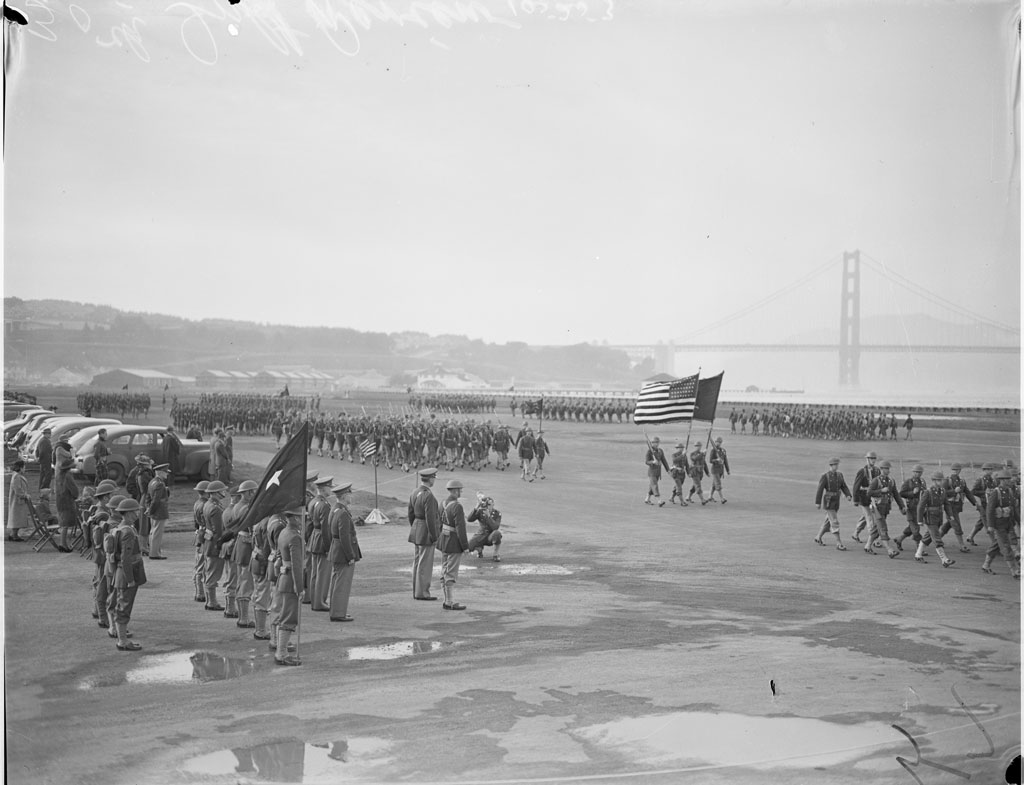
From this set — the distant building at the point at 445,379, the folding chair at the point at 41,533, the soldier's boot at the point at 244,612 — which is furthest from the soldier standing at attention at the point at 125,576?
the distant building at the point at 445,379

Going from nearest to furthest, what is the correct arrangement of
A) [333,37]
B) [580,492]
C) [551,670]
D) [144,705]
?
[144,705] < [551,670] < [333,37] < [580,492]

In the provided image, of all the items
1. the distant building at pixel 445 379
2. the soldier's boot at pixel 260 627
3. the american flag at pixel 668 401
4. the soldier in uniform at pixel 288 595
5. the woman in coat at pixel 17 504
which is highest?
the distant building at pixel 445 379

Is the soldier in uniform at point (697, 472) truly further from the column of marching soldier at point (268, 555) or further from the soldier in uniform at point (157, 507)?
the soldier in uniform at point (157, 507)

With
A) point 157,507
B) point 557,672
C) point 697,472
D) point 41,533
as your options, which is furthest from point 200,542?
point 697,472

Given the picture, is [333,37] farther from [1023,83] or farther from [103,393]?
[1023,83]

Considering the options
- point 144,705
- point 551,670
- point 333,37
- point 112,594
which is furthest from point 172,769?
point 333,37

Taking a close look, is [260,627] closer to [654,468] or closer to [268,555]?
[268,555]
